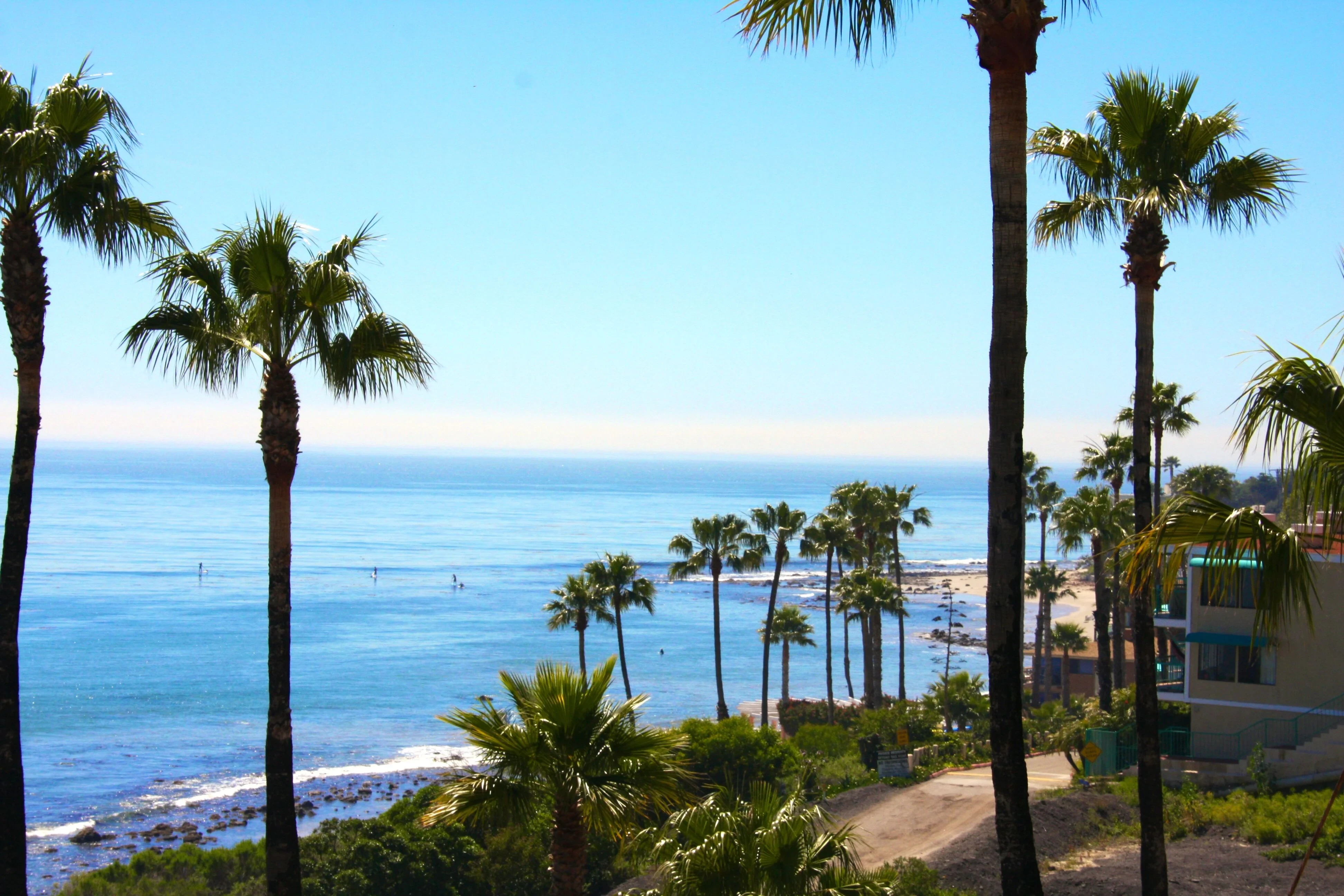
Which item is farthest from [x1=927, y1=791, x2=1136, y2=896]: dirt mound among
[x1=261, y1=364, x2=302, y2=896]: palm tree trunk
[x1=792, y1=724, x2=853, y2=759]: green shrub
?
[x1=792, y1=724, x2=853, y2=759]: green shrub

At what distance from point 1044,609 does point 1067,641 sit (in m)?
1.84

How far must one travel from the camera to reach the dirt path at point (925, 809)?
20625 mm

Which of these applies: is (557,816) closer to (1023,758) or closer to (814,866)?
(814,866)

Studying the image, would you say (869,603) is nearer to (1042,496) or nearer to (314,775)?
(1042,496)

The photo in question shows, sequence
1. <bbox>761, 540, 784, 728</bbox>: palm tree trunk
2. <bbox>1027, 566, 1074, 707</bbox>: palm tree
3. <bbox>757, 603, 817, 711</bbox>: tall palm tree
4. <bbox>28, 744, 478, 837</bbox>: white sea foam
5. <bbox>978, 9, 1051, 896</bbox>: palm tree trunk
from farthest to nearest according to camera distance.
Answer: <bbox>757, 603, 817, 711</bbox>: tall palm tree < <bbox>1027, 566, 1074, 707</bbox>: palm tree < <bbox>761, 540, 784, 728</bbox>: palm tree trunk < <bbox>28, 744, 478, 837</bbox>: white sea foam < <bbox>978, 9, 1051, 896</bbox>: palm tree trunk

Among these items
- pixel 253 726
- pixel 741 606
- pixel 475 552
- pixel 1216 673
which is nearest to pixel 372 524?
pixel 475 552

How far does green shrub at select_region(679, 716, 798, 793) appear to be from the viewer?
29.0 metres

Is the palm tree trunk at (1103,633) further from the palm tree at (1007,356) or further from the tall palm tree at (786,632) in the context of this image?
the palm tree at (1007,356)

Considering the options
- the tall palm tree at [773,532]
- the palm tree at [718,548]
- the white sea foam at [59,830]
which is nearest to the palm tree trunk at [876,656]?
the tall palm tree at [773,532]

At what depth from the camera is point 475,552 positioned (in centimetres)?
14925

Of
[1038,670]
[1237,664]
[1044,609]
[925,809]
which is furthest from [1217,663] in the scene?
[1044,609]

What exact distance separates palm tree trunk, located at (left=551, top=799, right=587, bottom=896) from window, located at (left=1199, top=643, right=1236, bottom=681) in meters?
18.4

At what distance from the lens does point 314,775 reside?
160 feet

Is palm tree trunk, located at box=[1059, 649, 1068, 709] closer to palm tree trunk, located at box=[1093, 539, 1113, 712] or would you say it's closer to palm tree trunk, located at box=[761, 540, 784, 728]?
palm tree trunk, located at box=[1093, 539, 1113, 712]
